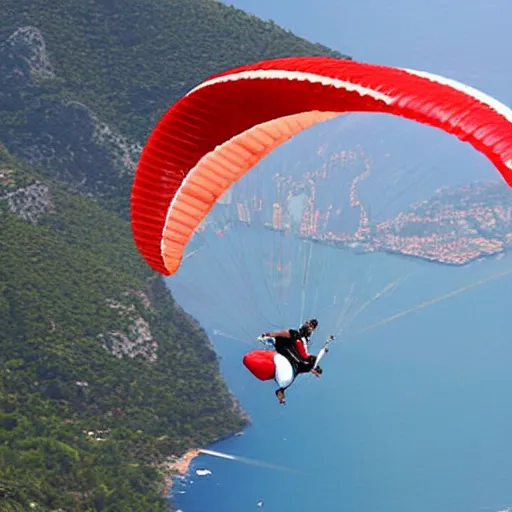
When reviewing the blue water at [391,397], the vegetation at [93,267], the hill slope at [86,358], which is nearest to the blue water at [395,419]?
the blue water at [391,397]

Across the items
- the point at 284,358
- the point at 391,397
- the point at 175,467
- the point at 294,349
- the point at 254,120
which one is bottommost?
the point at 284,358

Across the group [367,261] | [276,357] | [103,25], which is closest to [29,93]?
[103,25]

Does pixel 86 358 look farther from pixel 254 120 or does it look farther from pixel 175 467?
pixel 254 120

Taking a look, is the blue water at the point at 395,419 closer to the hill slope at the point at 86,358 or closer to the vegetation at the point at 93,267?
the hill slope at the point at 86,358

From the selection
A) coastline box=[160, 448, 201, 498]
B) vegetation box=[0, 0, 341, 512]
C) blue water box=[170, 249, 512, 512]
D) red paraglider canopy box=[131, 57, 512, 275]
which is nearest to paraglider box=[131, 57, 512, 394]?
red paraglider canopy box=[131, 57, 512, 275]

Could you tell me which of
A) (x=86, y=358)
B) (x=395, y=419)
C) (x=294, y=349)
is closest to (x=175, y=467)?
(x=86, y=358)

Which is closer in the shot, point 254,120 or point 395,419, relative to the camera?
point 254,120

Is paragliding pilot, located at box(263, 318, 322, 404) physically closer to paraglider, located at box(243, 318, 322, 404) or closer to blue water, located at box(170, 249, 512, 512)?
paraglider, located at box(243, 318, 322, 404)
